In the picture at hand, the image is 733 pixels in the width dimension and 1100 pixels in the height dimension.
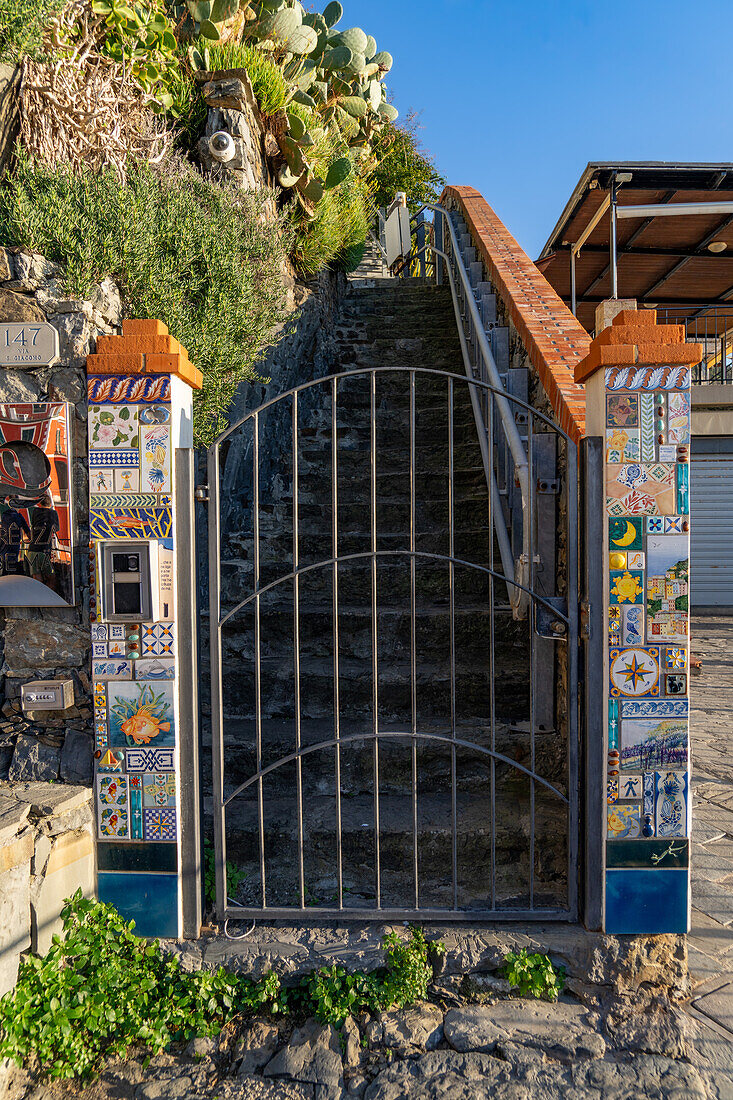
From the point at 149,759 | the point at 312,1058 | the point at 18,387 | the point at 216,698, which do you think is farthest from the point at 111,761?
the point at 18,387

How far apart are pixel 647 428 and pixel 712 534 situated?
9.81 meters

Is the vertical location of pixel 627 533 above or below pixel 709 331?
below

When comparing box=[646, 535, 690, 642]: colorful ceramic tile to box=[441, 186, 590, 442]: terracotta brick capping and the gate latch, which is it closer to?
the gate latch

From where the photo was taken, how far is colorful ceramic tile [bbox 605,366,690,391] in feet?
7.46

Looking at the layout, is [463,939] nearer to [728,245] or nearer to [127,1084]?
[127,1084]

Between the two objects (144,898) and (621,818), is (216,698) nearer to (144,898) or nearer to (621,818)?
(144,898)

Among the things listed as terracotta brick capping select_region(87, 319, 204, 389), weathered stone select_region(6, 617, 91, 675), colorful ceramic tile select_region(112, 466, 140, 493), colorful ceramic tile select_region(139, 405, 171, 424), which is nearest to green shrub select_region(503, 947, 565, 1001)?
weathered stone select_region(6, 617, 91, 675)

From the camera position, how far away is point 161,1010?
2.14 metres

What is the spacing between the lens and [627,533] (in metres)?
2.31

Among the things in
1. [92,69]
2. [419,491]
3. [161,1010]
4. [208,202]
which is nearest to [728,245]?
[419,491]

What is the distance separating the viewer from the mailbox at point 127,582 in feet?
7.74

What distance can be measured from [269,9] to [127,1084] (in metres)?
6.80

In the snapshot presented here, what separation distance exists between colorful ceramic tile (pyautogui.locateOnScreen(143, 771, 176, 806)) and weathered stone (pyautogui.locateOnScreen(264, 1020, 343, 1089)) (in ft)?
2.76

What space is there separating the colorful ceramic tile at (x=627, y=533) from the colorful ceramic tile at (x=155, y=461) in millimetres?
1580
